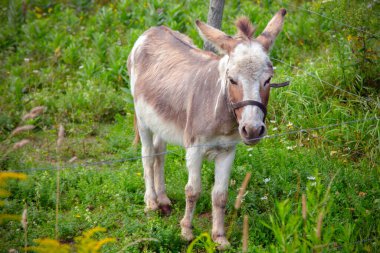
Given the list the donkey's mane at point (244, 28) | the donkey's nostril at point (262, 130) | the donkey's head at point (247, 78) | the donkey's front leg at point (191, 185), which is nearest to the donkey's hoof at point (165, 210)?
the donkey's front leg at point (191, 185)

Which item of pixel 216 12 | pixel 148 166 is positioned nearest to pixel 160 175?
pixel 148 166

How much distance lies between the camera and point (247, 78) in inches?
158

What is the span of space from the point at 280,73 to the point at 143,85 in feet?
8.35

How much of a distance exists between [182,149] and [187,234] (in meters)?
1.72

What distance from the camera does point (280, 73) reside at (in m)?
7.30

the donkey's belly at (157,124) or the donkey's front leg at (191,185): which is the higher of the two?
the donkey's belly at (157,124)

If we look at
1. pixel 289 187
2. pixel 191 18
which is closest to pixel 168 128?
pixel 289 187

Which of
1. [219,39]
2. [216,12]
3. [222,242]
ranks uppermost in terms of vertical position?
[216,12]

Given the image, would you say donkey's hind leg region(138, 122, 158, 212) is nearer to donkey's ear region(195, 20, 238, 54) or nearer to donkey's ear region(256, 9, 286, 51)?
donkey's ear region(195, 20, 238, 54)

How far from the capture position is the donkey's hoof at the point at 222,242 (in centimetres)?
458

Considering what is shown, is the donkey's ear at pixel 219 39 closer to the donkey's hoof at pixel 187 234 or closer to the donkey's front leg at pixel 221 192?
the donkey's front leg at pixel 221 192

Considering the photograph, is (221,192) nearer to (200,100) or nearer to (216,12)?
(200,100)

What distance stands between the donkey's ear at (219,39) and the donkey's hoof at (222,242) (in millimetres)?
1630

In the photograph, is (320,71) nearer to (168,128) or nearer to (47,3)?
(168,128)
